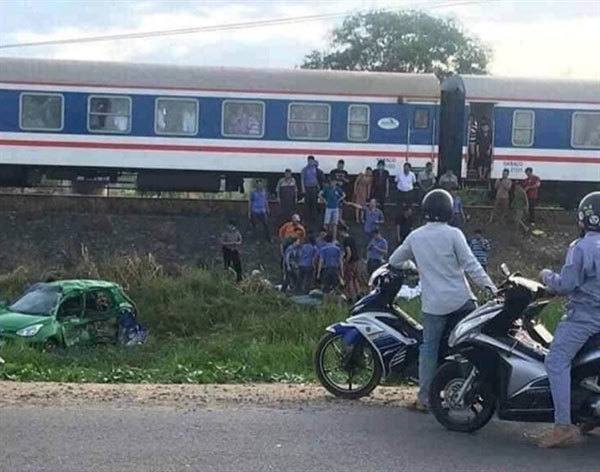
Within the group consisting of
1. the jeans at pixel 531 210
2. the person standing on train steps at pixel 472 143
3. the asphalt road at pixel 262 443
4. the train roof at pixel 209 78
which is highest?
the train roof at pixel 209 78

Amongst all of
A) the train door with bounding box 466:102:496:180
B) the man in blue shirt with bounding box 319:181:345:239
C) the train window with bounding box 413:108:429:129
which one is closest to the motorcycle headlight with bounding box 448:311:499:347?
the man in blue shirt with bounding box 319:181:345:239

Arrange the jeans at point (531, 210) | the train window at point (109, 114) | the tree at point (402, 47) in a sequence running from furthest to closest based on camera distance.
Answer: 1. the tree at point (402, 47)
2. the jeans at point (531, 210)
3. the train window at point (109, 114)

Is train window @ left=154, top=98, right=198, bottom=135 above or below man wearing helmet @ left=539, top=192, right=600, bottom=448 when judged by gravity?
above

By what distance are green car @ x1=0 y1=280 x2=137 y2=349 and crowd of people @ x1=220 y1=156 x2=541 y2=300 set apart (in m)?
3.64

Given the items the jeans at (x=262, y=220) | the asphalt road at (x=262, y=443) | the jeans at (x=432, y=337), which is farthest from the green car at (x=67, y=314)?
the jeans at (x=432, y=337)

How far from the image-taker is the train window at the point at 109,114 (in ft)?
79.2

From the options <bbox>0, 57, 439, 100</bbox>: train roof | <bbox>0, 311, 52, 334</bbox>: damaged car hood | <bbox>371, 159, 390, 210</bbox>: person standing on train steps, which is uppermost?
<bbox>0, 57, 439, 100</bbox>: train roof

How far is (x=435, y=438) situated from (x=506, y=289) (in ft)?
3.65

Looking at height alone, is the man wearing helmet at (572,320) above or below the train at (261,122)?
below

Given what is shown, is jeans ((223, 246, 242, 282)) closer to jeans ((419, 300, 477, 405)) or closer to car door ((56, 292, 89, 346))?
car door ((56, 292, 89, 346))

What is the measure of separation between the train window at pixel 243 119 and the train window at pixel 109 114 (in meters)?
2.19

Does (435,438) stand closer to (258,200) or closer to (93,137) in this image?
(258,200)

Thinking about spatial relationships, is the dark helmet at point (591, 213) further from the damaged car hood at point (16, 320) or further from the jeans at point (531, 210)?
the jeans at point (531, 210)

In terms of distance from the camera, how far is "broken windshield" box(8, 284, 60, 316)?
17156 mm
